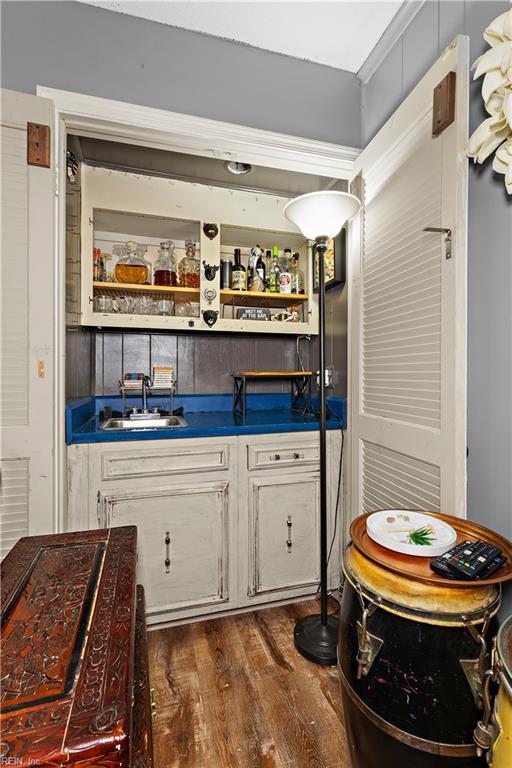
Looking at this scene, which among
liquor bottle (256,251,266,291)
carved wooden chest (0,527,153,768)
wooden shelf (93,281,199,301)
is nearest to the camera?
carved wooden chest (0,527,153,768)

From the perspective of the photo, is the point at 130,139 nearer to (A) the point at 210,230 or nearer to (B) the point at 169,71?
(B) the point at 169,71

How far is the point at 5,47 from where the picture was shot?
1330 millimetres

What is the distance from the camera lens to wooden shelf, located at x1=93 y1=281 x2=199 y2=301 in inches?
77.0

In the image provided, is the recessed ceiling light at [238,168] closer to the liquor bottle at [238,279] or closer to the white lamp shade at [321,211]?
the liquor bottle at [238,279]

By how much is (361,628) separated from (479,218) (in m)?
1.19

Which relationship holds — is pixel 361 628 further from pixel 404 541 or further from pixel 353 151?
pixel 353 151

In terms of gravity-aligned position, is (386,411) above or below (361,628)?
above

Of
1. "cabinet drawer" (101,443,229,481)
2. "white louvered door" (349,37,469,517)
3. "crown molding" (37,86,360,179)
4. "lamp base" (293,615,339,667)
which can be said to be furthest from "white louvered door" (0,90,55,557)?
"white louvered door" (349,37,469,517)

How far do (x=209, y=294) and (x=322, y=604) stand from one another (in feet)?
5.49

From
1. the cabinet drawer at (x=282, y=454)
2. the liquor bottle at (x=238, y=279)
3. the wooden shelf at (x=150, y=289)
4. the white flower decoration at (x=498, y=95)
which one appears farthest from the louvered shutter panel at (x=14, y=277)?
the white flower decoration at (x=498, y=95)

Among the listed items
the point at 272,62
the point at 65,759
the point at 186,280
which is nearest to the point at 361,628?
the point at 65,759

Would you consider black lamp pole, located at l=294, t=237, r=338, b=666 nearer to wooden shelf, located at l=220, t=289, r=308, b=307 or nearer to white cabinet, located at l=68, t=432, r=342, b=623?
white cabinet, located at l=68, t=432, r=342, b=623

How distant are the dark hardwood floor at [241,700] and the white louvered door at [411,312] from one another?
2.35 feet

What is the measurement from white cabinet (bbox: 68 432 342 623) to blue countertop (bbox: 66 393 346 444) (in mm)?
38
